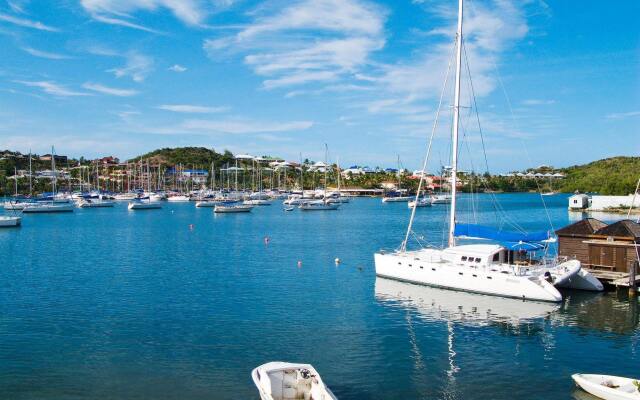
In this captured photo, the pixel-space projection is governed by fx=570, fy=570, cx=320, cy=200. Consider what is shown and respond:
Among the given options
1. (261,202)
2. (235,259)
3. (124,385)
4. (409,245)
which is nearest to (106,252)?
(235,259)

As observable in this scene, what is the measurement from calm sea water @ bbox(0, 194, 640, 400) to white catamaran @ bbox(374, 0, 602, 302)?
2.89 ft

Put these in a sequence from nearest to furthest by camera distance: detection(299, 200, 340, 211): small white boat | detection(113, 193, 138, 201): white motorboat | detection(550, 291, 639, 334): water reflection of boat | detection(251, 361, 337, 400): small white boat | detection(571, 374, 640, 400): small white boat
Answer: detection(251, 361, 337, 400): small white boat, detection(571, 374, 640, 400): small white boat, detection(550, 291, 639, 334): water reflection of boat, detection(299, 200, 340, 211): small white boat, detection(113, 193, 138, 201): white motorboat

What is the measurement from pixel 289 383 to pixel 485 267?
2142 centimetres

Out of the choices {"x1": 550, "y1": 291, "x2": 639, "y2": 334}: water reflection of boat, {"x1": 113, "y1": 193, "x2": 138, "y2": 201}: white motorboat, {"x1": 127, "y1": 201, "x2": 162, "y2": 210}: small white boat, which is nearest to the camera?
{"x1": 550, "y1": 291, "x2": 639, "y2": 334}: water reflection of boat

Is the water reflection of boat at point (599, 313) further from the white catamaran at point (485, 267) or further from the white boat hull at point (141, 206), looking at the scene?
the white boat hull at point (141, 206)

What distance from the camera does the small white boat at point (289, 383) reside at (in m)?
19.5

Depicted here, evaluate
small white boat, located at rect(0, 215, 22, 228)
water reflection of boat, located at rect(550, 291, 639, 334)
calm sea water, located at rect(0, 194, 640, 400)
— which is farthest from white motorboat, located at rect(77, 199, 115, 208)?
water reflection of boat, located at rect(550, 291, 639, 334)

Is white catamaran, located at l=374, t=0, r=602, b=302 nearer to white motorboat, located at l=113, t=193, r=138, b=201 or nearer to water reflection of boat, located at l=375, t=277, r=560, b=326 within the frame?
water reflection of boat, located at l=375, t=277, r=560, b=326

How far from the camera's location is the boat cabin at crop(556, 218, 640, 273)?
39531 millimetres

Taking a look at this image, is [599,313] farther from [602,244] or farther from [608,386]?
[608,386]

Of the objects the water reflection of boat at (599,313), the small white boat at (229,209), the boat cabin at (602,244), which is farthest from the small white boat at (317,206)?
the water reflection of boat at (599,313)

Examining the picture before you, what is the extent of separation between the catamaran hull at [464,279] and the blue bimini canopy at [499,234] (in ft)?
13.2

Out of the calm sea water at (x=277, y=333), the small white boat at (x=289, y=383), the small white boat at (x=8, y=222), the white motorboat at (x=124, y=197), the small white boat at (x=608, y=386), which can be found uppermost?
the white motorboat at (x=124, y=197)

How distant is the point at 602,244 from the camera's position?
4059cm
